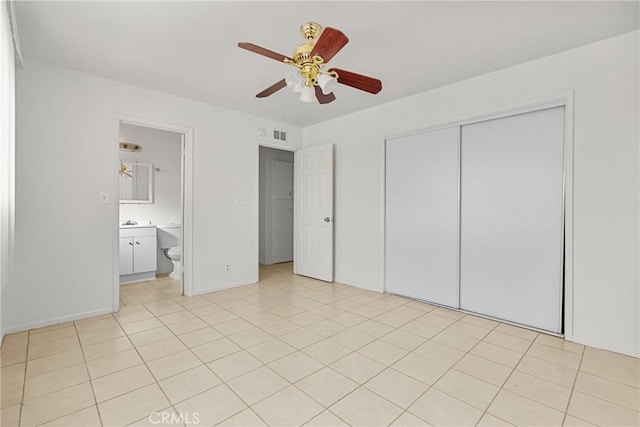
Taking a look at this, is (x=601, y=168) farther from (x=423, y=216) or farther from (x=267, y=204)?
(x=267, y=204)

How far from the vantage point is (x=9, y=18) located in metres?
1.98

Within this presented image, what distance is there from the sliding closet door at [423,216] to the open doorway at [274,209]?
283 cm

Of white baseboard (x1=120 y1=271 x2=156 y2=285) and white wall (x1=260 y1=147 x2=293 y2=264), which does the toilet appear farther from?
white wall (x1=260 y1=147 x2=293 y2=264)

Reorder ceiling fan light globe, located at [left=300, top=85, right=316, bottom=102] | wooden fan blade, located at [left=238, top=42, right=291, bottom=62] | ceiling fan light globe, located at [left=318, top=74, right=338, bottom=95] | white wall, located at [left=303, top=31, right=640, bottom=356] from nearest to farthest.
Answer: wooden fan blade, located at [left=238, top=42, right=291, bottom=62], ceiling fan light globe, located at [left=318, top=74, right=338, bottom=95], ceiling fan light globe, located at [left=300, top=85, right=316, bottom=102], white wall, located at [left=303, top=31, right=640, bottom=356]

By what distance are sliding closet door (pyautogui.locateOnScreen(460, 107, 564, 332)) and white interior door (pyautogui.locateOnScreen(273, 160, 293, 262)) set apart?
3.76 m

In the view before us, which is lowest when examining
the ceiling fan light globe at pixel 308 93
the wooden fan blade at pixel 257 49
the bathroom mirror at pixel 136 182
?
the bathroom mirror at pixel 136 182

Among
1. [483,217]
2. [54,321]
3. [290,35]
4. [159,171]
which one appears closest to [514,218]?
[483,217]

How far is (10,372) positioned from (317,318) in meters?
2.26

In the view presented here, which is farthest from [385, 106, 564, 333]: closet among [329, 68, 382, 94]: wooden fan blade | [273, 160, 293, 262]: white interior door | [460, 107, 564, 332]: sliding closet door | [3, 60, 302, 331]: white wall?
[273, 160, 293, 262]: white interior door

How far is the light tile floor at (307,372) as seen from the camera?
1.64 metres

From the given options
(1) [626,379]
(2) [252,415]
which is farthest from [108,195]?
(1) [626,379]

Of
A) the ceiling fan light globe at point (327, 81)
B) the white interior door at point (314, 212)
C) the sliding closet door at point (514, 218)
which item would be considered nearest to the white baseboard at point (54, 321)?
the white interior door at point (314, 212)

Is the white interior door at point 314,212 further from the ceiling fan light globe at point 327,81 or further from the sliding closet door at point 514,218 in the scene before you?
the ceiling fan light globe at point 327,81

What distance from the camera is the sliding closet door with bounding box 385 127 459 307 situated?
331 cm
